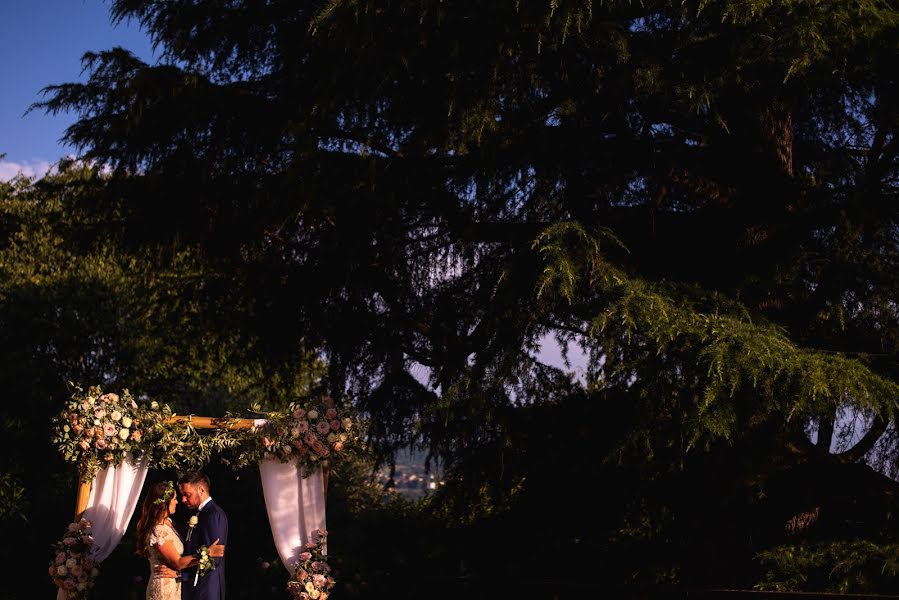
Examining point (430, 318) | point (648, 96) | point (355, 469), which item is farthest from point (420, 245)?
point (355, 469)

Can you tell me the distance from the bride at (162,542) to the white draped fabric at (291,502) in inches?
48.6

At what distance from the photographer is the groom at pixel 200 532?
288 inches

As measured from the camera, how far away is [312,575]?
820 cm

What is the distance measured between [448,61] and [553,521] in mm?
5425

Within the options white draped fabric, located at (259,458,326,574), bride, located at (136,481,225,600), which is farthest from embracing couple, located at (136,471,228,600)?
white draped fabric, located at (259,458,326,574)

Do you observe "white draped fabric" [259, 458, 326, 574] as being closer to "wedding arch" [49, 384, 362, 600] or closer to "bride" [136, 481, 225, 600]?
"wedding arch" [49, 384, 362, 600]

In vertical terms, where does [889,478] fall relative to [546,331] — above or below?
below

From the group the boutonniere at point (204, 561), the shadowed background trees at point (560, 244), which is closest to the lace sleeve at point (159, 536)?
the boutonniere at point (204, 561)

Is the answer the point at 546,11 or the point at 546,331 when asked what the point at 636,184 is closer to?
the point at 546,331

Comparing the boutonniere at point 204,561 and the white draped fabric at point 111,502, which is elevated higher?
the white draped fabric at point 111,502

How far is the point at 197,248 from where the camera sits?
10.9 metres

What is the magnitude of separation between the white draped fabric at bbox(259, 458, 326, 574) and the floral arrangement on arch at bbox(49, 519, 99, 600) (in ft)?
5.16

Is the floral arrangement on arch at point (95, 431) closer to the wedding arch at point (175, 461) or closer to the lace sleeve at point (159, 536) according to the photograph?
the wedding arch at point (175, 461)

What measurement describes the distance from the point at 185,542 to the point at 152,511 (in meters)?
0.35
